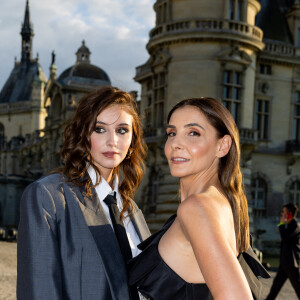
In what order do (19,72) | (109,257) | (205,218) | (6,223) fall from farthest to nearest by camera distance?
(19,72) → (6,223) → (109,257) → (205,218)

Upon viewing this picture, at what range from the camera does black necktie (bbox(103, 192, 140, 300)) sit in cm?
→ 302

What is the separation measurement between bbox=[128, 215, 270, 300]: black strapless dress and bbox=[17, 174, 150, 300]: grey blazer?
110 mm

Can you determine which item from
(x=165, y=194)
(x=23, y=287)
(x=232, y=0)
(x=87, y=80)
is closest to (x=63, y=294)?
(x=23, y=287)

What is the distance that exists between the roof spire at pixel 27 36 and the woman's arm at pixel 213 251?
79.3 metres

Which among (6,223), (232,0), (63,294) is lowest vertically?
(6,223)

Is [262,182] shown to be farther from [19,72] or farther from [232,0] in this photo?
[19,72]

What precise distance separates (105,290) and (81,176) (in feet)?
2.26

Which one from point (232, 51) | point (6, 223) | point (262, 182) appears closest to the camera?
point (232, 51)

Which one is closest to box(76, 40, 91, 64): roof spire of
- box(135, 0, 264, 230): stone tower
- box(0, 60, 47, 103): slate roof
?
box(135, 0, 264, 230): stone tower

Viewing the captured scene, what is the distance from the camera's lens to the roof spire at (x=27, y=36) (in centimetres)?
7950

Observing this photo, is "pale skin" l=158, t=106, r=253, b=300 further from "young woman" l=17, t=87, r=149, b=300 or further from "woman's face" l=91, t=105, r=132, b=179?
"woman's face" l=91, t=105, r=132, b=179

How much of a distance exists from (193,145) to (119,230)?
80cm

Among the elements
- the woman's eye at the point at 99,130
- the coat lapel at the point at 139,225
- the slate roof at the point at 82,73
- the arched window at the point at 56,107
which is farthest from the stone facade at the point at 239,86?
the woman's eye at the point at 99,130

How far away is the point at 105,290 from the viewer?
283cm
